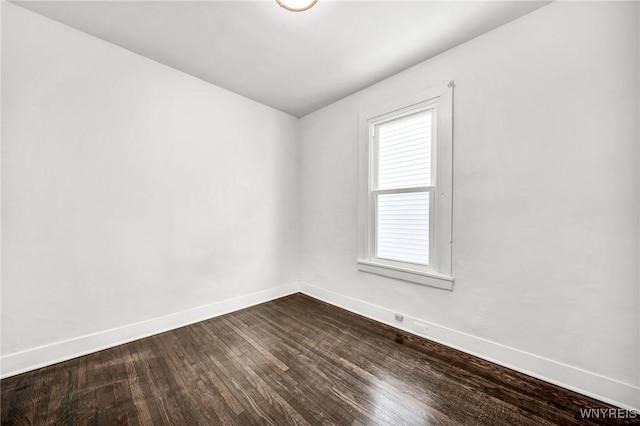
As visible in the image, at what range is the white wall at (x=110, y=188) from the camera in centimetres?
186

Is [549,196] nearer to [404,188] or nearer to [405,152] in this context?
[404,188]

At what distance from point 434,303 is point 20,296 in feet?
11.0

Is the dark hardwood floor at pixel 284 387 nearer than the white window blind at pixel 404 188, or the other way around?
the dark hardwood floor at pixel 284 387

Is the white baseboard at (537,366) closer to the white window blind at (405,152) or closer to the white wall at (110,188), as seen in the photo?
the white window blind at (405,152)

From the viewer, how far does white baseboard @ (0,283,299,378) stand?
1.84 metres

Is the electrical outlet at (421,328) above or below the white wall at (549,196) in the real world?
below

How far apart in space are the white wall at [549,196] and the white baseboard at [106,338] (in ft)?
7.07

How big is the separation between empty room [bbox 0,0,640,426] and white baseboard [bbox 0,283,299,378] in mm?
17

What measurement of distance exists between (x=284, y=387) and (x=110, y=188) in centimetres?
223

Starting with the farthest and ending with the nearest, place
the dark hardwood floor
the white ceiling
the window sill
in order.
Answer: the window sill
the white ceiling
the dark hardwood floor

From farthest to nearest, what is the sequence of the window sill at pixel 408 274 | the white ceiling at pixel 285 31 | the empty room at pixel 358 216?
the window sill at pixel 408 274, the white ceiling at pixel 285 31, the empty room at pixel 358 216

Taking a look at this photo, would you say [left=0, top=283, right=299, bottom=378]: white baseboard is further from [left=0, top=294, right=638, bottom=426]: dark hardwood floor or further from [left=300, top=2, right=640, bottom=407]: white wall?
[left=300, top=2, right=640, bottom=407]: white wall

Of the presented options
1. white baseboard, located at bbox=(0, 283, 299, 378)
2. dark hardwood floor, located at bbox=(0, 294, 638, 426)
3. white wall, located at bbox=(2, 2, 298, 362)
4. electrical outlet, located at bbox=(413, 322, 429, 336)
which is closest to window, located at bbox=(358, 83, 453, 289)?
electrical outlet, located at bbox=(413, 322, 429, 336)

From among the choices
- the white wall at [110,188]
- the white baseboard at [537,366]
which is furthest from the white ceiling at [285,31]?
the white baseboard at [537,366]
